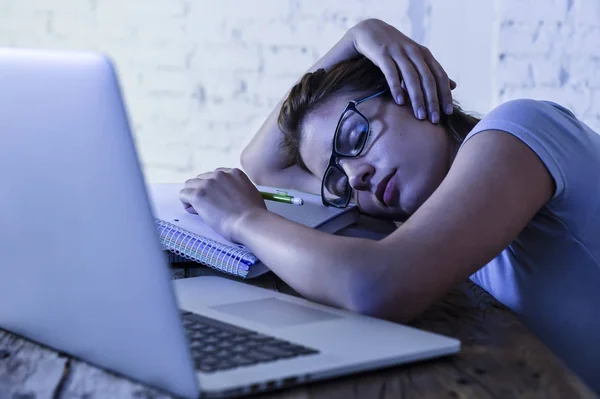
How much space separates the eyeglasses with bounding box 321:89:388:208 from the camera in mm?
1146

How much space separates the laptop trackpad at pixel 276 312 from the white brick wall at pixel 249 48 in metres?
1.83

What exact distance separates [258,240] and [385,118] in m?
0.37

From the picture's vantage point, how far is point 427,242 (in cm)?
72

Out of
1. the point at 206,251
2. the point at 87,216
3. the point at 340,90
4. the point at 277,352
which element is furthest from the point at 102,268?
the point at 340,90

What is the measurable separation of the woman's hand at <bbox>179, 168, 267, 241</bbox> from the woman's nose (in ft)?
0.53

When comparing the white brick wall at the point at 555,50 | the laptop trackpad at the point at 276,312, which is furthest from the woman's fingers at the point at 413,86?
the white brick wall at the point at 555,50

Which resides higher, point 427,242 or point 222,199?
point 427,242

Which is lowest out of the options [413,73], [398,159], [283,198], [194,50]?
[194,50]

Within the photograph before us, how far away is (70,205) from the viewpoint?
49 centimetres

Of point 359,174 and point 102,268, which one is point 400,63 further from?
point 102,268

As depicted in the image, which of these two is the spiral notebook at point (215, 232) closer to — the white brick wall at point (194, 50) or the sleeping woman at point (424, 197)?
the sleeping woman at point (424, 197)

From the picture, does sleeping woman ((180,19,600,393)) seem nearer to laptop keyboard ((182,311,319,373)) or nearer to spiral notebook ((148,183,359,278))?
spiral notebook ((148,183,359,278))

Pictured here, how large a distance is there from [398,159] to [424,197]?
0.07 metres

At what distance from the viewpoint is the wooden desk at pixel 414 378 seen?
52 cm
